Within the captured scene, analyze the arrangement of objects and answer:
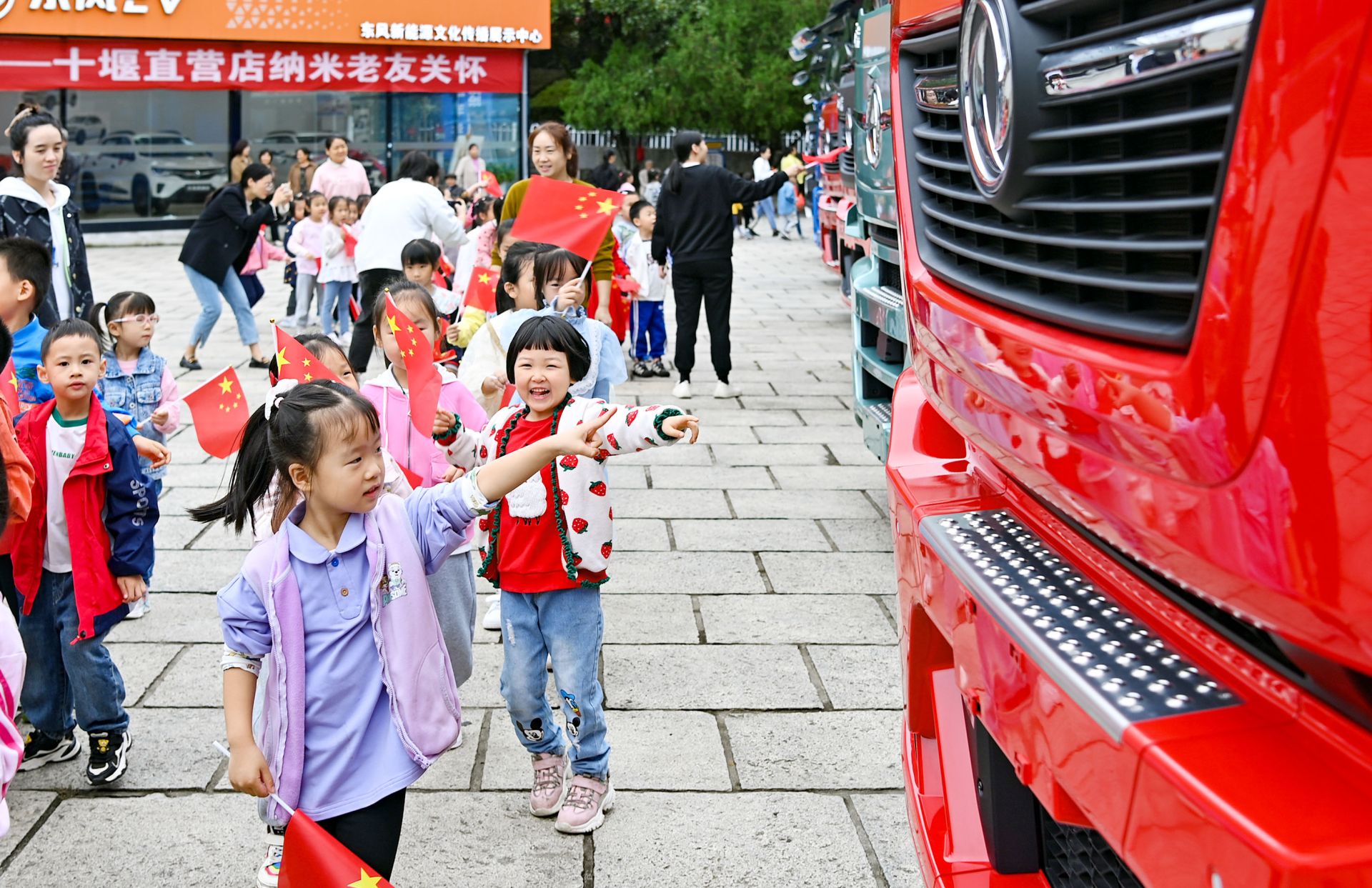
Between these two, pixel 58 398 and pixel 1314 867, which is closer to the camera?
pixel 1314 867

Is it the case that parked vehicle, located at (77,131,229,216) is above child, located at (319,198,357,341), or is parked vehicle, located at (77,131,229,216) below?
above

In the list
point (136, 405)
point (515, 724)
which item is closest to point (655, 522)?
point (136, 405)

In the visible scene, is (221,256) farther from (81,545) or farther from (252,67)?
(252,67)

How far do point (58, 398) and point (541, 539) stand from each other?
1392 millimetres

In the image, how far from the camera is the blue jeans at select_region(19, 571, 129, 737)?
3.56m

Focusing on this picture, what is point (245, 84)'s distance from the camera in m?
21.4

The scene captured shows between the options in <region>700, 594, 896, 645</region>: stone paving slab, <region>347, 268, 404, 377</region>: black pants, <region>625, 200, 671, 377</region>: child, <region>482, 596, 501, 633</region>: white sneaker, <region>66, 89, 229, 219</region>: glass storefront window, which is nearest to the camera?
<region>700, 594, 896, 645</region>: stone paving slab

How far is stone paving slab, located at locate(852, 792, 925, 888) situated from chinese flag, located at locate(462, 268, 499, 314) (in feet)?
10.5

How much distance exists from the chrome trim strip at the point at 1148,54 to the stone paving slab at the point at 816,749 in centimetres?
229

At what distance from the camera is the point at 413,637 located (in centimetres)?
264

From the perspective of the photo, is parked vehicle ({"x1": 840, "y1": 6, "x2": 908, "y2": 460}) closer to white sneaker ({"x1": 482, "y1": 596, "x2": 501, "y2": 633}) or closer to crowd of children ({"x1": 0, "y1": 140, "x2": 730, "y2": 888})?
crowd of children ({"x1": 0, "y1": 140, "x2": 730, "y2": 888})

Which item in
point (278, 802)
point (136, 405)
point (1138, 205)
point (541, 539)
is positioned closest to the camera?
point (1138, 205)

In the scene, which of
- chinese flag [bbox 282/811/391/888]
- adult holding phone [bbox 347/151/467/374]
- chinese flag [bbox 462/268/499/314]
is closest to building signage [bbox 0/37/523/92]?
adult holding phone [bbox 347/151/467/374]

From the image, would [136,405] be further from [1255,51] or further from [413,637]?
[1255,51]
